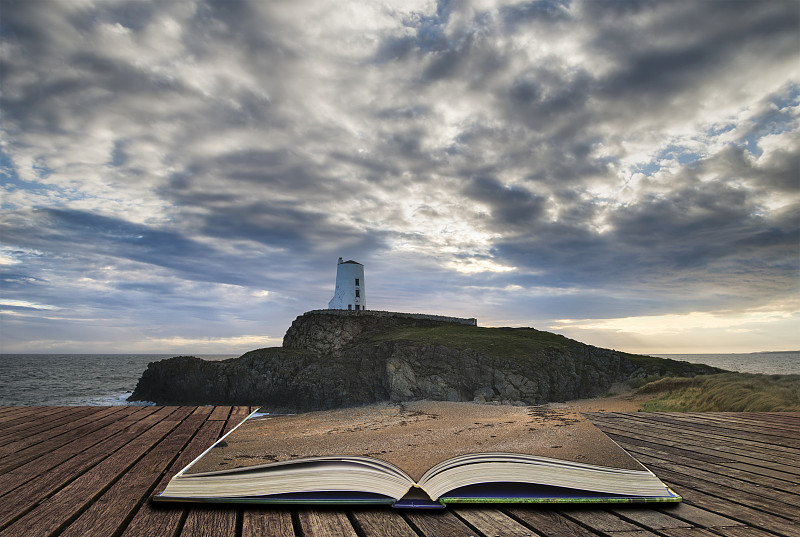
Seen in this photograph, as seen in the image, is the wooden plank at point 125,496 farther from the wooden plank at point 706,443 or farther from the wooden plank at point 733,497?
the wooden plank at point 706,443

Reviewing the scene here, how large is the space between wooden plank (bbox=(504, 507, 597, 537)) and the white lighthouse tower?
5175 cm

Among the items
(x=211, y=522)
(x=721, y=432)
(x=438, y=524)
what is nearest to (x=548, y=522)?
(x=438, y=524)

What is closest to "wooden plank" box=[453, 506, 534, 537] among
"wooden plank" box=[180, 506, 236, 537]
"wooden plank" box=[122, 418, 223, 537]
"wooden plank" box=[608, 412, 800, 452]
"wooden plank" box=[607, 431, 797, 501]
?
"wooden plank" box=[180, 506, 236, 537]

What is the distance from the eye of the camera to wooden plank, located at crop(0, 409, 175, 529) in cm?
224

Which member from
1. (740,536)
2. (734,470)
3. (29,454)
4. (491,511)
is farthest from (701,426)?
(29,454)

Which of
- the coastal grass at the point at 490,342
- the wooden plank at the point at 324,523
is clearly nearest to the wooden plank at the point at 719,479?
the wooden plank at the point at 324,523

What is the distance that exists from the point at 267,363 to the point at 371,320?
1448 cm

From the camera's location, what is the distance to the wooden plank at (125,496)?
1.91 metres

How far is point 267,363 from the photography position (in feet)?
115

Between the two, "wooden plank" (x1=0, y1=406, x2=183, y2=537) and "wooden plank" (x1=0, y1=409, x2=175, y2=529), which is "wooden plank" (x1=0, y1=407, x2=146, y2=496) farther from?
"wooden plank" (x1=0, y1=406, x2=183, y2=537)

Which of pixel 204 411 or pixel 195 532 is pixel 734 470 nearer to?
pixel 195 532

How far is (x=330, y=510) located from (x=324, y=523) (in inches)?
6.8

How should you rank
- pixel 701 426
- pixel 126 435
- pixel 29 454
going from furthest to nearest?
pixel 701 426 → pixel 126 435 → pixel 29 454

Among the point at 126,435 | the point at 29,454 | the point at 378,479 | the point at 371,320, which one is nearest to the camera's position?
the point at 378,479
